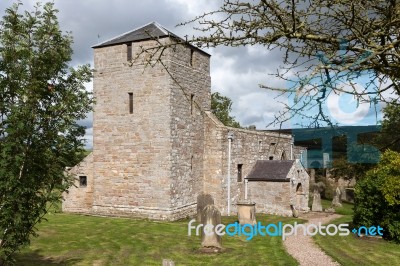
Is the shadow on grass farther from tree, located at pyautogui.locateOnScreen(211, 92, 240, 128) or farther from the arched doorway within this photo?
tree, located at pyautogui.locateOnScreen(211, 92, 240, 128)

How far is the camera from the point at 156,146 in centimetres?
1847

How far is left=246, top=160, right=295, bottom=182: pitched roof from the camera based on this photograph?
21.5 m

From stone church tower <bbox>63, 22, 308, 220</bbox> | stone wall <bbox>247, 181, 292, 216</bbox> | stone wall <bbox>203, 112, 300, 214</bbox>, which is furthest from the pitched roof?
stone wall <bbox>203, 112, 300, 214</bbox>

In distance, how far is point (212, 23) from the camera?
3.41m

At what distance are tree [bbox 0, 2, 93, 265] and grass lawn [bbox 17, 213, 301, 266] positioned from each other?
4.42 meters

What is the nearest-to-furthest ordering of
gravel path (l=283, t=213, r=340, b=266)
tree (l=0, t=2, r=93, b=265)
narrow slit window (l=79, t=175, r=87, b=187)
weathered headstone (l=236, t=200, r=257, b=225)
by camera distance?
1. tree (l=0, t=2, r=93, b=265)
2. gravel path (l=283, t=213, r=340, b=266)
3. weathered headstone (l=236, t=200, r=257, b=225)
4. narrow slit window (l=79, t=175, r=87, b=187)

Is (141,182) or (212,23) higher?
(212,23)

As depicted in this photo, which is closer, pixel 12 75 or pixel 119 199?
pixel 12 75

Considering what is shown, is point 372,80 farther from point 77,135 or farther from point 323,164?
point 323,164

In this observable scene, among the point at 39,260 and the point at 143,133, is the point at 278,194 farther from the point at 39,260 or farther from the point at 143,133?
the point at 39,260

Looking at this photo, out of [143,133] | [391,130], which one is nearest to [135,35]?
[143,133]

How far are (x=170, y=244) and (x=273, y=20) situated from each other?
11.6 m

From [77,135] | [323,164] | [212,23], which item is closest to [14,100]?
[77,135]

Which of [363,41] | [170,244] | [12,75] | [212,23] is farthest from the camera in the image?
[170,244]
